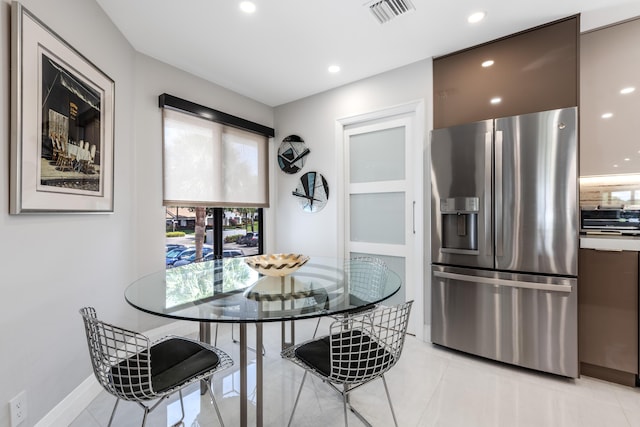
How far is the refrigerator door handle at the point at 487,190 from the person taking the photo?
2244 mm

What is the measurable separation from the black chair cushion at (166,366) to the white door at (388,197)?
6.55 feet

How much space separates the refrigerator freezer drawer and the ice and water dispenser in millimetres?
190

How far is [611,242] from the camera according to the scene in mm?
1984

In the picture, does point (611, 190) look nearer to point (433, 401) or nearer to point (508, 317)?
point (508, 317)

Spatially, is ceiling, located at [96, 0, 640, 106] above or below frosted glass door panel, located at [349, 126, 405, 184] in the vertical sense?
above

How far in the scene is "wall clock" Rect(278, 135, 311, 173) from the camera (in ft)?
11.8

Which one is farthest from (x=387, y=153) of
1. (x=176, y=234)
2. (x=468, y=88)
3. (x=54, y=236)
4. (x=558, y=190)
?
(x=54, y=236)

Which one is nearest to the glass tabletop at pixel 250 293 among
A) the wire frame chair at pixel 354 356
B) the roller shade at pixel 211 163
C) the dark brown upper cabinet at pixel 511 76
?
the wire frame chair at pixel 354 356

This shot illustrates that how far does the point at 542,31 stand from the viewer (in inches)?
86.7

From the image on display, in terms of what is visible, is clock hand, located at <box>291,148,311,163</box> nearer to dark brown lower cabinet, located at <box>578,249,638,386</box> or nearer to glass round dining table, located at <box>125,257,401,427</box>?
glass round dining table, located at <box>125,257,401,427</box>

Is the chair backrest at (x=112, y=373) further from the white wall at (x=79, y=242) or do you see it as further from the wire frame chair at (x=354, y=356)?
the wire frame chair at (x=354, y=356)

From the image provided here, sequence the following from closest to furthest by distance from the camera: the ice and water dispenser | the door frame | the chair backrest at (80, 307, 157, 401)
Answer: the chair backrest at (80, 307, 157, 401)
the ice and water dispenser
the door frame

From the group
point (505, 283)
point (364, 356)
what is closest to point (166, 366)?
point (364, 356)

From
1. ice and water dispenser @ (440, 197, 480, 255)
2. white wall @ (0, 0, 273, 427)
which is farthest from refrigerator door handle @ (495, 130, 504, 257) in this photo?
white wall @ (0, 0, 273, 427)
